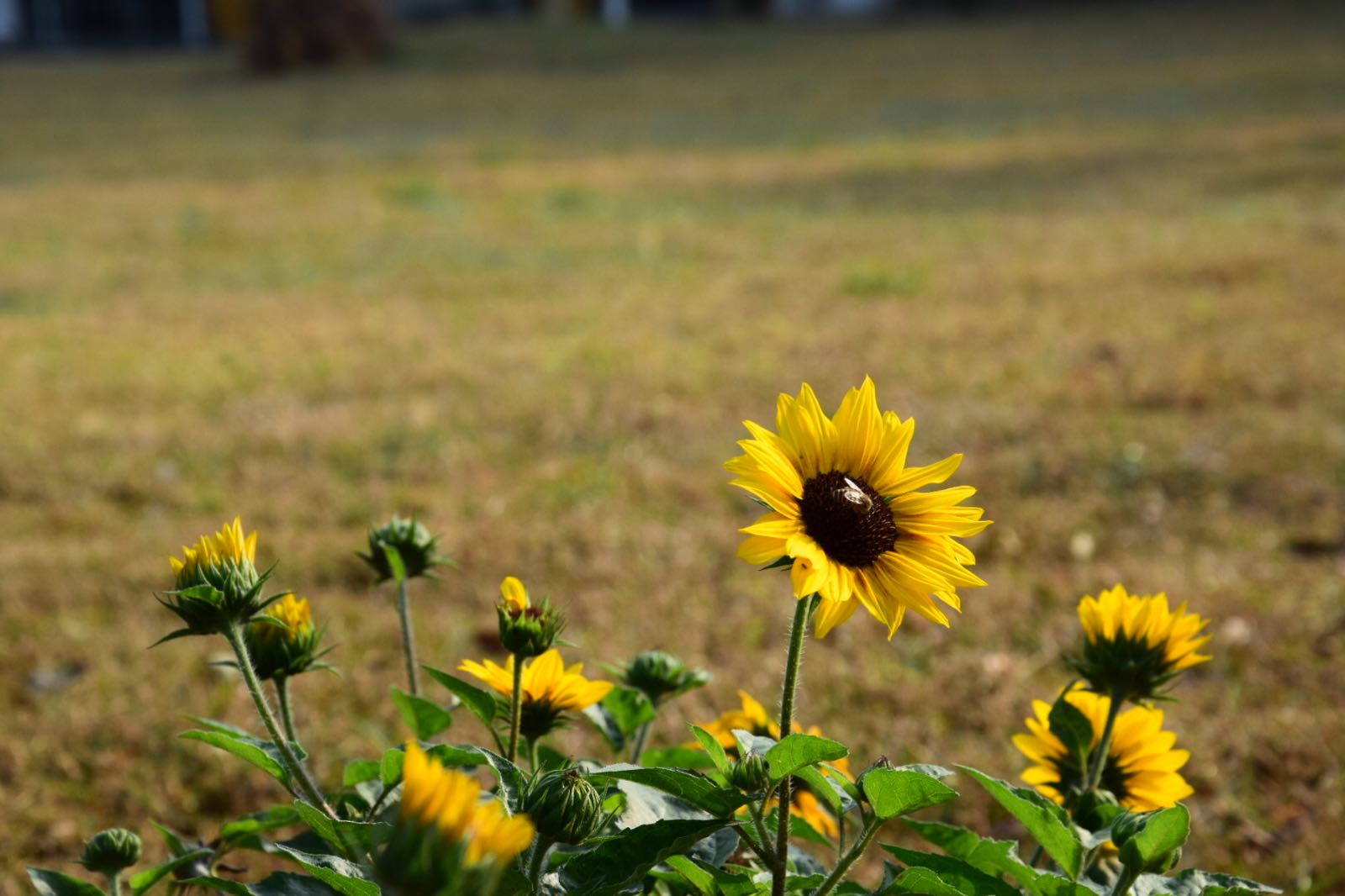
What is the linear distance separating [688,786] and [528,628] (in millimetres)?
232

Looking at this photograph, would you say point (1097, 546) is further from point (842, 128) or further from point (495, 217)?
point (842, 128)

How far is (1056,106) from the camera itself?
516 inches

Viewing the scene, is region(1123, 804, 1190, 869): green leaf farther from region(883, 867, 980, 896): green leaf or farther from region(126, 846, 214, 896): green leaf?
region(126, 846, 214, 896): green leaf

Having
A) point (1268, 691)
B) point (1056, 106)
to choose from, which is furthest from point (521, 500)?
point (1056, 106)

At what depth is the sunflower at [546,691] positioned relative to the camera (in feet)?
3.99

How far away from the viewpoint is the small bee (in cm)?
100

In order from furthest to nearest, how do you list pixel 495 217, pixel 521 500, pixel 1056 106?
pixel 1056 106 < pixel 495 217 < pixel 521 500

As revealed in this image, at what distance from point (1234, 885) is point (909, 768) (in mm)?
282

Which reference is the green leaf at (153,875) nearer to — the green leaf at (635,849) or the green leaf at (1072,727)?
the green leaf at (635,849)

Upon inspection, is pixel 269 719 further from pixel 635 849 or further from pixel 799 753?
pixel 799 753

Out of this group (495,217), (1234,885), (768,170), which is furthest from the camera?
(768,170)

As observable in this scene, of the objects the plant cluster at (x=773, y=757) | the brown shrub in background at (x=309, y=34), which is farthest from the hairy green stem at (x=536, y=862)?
the brown shrub in background at (x=309, y=34)

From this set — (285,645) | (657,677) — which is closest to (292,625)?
(285,645)

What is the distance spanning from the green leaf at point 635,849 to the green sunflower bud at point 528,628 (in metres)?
0.21
